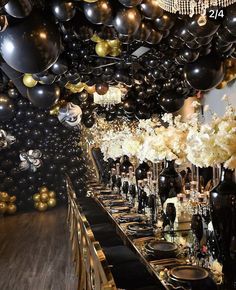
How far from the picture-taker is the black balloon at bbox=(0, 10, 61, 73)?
2.43 meters

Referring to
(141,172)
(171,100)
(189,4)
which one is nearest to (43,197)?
(171,100)

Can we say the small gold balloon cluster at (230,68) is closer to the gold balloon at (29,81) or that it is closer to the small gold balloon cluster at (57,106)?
the gold balloon at (29,81)

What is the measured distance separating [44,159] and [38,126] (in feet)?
3.05

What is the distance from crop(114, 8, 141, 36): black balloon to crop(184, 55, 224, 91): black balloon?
129 cm

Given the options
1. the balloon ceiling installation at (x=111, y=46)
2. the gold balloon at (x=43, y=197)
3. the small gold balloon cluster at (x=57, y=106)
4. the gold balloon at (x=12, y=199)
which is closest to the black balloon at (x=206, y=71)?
the balloon ceiling installation at (x=111, y=46)

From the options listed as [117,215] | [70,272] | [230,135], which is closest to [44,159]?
[70,272]

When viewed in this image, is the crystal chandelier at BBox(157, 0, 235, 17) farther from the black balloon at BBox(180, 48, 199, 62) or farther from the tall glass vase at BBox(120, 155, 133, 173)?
the tall glass vase at BBox(120, 155, 133, 173)

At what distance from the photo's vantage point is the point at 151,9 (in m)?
2.95

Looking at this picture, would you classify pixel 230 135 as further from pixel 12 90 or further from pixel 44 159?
pixel 44 159

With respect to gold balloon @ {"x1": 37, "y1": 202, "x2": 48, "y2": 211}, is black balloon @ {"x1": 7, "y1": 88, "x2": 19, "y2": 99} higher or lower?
higher

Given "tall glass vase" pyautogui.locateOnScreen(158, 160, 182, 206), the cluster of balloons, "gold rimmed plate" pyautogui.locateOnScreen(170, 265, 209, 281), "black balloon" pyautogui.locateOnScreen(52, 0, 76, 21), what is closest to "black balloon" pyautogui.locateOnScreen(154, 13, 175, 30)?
"black balloon" pyautogui.locateOnScreen(52, 0, 76, 21)

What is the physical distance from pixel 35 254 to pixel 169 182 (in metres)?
3.10

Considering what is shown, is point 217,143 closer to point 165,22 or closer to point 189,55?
point 165,22

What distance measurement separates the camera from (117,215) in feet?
11.2
